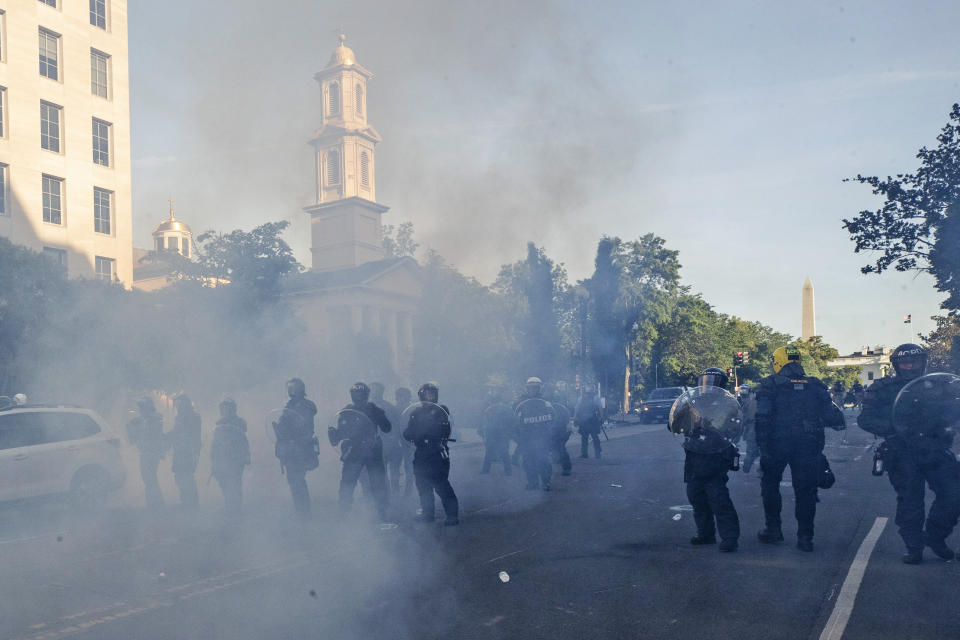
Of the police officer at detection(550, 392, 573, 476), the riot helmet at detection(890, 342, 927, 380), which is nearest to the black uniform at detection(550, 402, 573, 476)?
the police officer at detection(550, 392, 573, 476)

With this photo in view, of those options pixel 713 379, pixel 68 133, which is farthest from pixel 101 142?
pixel 713 379

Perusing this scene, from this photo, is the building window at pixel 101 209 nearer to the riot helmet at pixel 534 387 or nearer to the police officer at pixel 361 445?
the riot helmet at pixel 534 387

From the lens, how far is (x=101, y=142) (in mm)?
34250

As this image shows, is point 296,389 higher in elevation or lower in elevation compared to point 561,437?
higher

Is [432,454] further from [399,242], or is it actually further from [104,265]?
[399,242]

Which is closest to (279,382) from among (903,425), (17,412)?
(17,412)

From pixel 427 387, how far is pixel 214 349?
1263 centimetres

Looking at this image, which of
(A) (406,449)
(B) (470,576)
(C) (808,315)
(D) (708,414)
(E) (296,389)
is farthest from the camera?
(C) (808,315)

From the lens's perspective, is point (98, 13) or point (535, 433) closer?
point (535, 433)

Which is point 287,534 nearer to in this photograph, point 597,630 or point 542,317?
point 597,630

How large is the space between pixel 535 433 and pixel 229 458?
13.4 ft

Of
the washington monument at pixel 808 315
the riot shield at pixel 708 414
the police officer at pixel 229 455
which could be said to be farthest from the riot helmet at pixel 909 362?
the washington monument at pixel 808 315

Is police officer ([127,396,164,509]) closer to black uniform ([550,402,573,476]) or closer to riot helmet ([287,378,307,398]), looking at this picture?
riot helmet ([287,378,307,398])

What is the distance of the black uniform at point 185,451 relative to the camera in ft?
37.5
